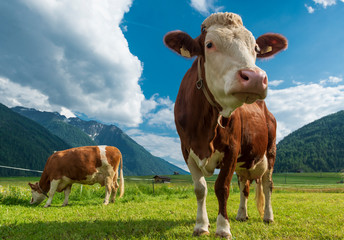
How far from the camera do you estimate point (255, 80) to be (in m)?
2.20

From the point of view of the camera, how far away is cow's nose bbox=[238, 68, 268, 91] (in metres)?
2.20

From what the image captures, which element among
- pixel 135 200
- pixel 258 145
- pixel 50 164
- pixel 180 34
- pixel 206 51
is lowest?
pixel 135 200

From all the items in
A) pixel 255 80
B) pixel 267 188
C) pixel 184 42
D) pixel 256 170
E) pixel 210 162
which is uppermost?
pixel 184 42

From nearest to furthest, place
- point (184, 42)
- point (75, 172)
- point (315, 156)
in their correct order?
point (184, 42) < point (75, 172) < point (315, 156)

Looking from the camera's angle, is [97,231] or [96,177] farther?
[96,177]

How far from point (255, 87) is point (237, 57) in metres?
0.45

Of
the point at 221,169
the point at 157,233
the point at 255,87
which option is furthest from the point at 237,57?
the point at 157,233

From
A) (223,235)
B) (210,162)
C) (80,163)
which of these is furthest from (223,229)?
(80,163)

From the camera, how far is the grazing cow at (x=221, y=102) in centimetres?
242

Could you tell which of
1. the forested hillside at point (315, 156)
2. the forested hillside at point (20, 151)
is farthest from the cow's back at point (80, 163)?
the forested hillside at point (20, 151)

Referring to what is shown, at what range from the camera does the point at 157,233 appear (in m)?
3.59

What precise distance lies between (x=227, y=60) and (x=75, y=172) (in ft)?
28.3

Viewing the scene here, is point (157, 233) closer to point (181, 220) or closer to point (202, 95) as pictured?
point (181, 220)

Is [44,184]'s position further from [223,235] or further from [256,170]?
[223,235]
